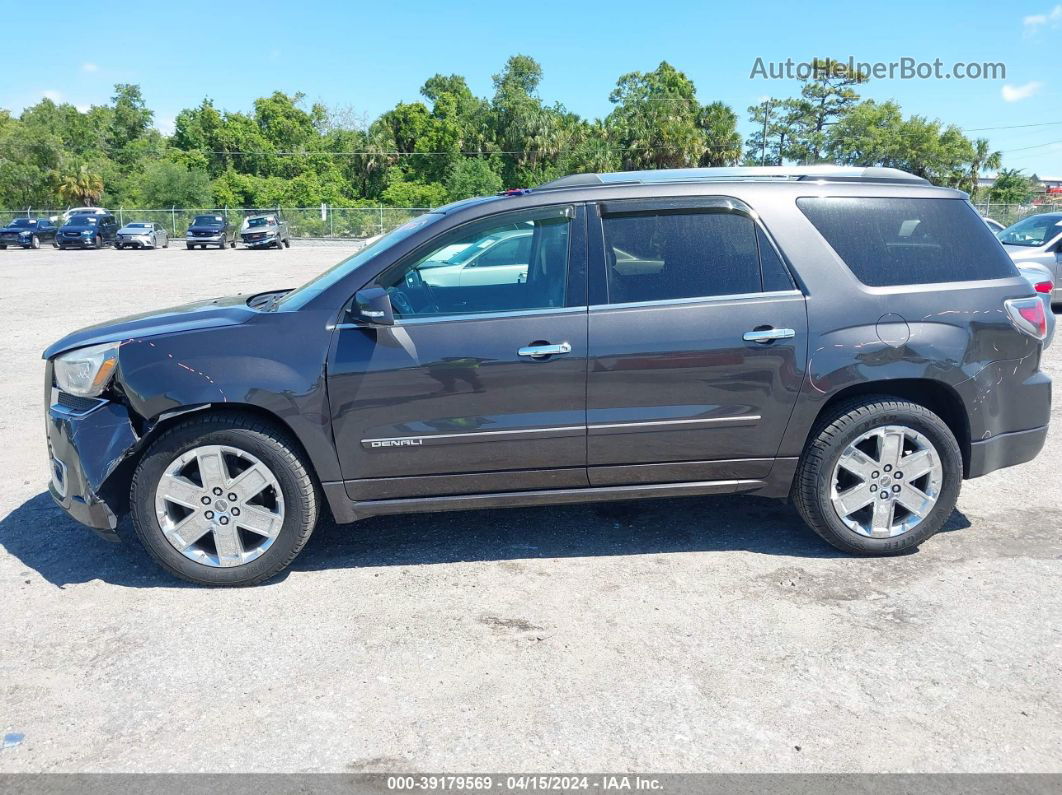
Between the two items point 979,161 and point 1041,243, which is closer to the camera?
point 1041,243

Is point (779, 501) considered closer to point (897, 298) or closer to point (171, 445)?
point (897, 298)

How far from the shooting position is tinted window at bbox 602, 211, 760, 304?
13.8 feet

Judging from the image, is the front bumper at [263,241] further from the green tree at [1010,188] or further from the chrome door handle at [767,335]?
the green tree at [1010,188]

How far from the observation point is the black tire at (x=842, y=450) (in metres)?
4.24

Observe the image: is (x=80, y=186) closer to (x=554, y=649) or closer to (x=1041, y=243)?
(x=1041, y=243)

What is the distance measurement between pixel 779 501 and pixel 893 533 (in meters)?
1.03

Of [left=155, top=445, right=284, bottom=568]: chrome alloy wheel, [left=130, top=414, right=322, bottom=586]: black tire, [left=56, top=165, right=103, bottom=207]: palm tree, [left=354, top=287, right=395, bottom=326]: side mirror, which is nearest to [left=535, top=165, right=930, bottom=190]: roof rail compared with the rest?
[left=354, top=287, right=395, bottom=326]: side mirror

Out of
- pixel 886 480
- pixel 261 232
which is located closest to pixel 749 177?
pixel 886 480

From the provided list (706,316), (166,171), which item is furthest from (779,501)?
(166,171)

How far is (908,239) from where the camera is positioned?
4.41 m

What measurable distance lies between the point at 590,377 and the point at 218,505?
6.03 feet

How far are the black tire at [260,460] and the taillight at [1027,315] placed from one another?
11.7ft

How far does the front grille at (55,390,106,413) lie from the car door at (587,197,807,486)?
2338 mm

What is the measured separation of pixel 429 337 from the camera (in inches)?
159
